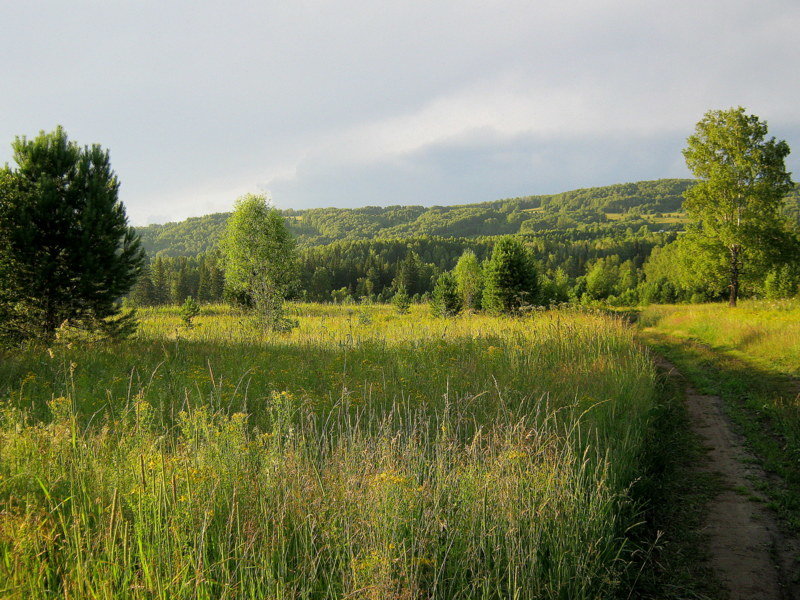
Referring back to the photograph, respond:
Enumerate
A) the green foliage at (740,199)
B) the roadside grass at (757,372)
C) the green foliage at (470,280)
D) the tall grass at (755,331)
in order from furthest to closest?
the green foliage at (470,280) < the green foliage at (740,199) < the tall grass at (755,331) < the roadside grass at (757,372)

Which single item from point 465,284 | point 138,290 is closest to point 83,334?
point 465,284

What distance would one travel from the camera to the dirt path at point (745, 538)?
118 inches

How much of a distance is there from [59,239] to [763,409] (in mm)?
15045

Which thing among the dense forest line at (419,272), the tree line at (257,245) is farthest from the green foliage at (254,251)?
the dense forest line at (419,272)

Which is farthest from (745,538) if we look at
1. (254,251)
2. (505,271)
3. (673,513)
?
(505,271)

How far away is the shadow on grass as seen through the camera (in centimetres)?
434

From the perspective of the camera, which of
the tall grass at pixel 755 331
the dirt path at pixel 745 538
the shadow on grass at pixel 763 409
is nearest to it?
the dirt path at pixel 745 538

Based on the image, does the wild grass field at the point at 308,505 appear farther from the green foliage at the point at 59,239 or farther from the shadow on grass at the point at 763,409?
the green foliage at the point at 59,239

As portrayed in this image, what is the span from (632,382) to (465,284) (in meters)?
32.6

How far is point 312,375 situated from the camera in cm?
720

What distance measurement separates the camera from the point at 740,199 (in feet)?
71.5

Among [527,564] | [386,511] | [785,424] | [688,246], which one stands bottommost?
[785,424]

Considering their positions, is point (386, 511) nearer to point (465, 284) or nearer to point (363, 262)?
point (465, 284)

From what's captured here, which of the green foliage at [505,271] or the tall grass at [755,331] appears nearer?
the tall grass at [755,331]
